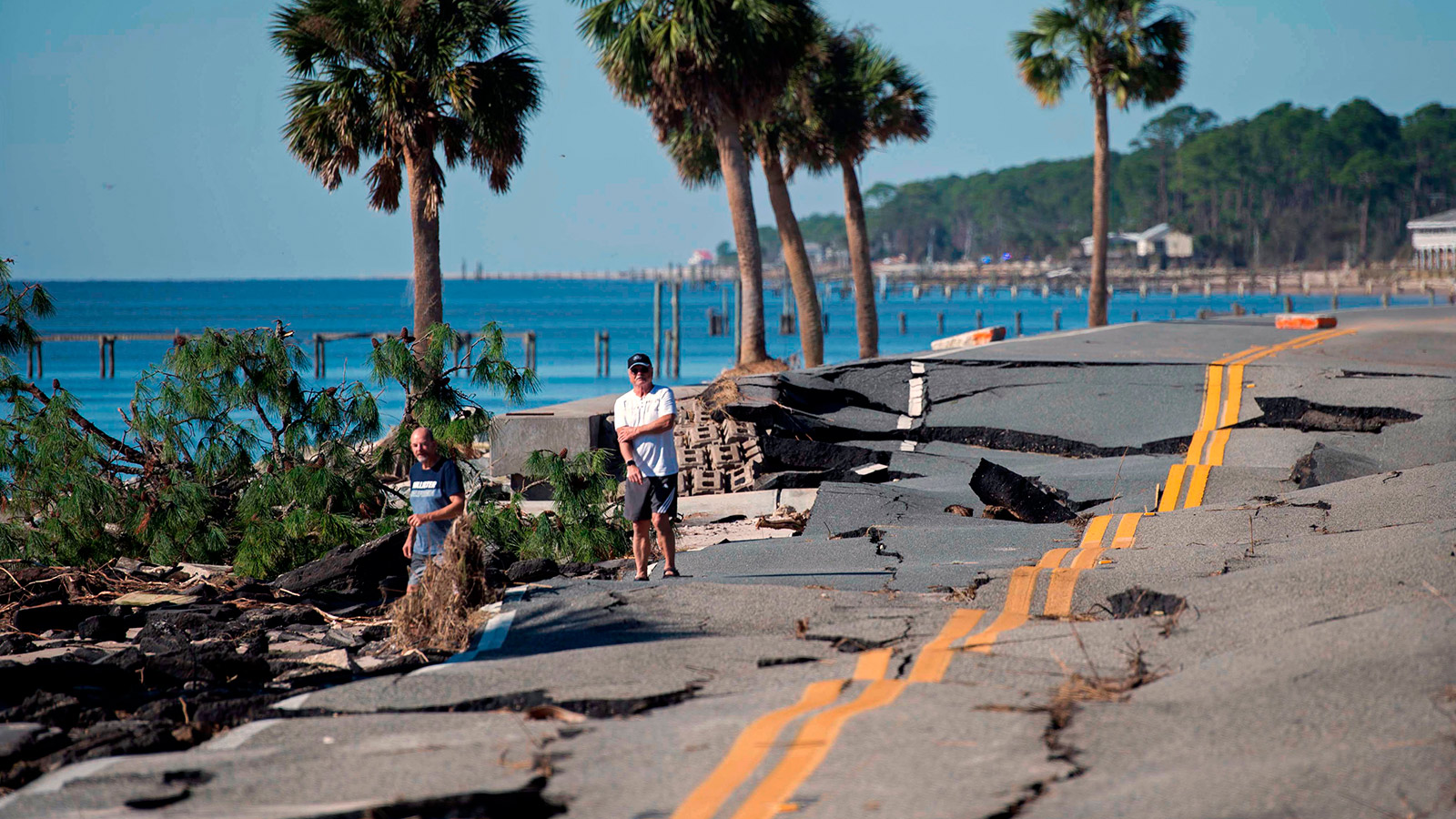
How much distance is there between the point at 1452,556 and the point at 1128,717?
3070 millimetres

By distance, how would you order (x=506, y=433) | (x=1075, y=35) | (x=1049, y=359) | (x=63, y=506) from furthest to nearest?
(x=1075, y=35), (x=1049, y=359), (x=506, y=433), (x=63, y=506)

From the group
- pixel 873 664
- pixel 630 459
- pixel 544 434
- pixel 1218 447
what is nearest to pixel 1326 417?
pixel 1218 447

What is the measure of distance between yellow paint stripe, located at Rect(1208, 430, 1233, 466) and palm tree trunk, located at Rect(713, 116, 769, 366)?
11.3 metres

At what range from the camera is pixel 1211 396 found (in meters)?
16.2

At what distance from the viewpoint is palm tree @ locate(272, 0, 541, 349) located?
61.7 ft

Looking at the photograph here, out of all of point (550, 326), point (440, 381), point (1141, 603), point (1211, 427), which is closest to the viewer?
point (1141, 603)

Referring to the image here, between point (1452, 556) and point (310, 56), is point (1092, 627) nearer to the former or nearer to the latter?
point (1452, 556)

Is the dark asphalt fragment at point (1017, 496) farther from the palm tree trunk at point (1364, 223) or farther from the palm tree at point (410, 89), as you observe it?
the palm tree trunk at point (1364, 223)

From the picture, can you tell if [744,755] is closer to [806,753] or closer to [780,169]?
[806,753]

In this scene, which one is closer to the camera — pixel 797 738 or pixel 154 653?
pixel 797 738

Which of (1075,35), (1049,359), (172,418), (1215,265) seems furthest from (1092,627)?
(1215,265)

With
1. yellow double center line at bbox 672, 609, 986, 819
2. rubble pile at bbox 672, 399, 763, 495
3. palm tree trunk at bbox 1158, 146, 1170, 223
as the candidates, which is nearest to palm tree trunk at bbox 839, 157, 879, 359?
rubble pile at bbox 672, 399, 763, 495

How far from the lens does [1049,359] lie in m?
18.3

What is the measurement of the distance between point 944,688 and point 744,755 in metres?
1.23
